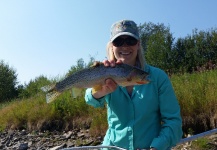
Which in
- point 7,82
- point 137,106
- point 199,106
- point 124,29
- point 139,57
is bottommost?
point 199,106

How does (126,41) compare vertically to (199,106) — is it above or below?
above

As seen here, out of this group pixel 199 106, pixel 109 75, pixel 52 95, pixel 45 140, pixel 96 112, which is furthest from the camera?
pixel 45 140

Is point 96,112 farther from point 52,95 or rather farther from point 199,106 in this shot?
point 52,95

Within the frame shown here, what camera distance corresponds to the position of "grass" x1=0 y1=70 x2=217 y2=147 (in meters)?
8.38

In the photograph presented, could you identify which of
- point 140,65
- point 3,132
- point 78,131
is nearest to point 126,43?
point 140,65

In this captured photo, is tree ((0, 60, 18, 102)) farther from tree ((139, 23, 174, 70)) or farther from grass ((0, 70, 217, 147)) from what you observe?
grass ((0, 70, 217, 147))

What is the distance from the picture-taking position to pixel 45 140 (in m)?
11.6

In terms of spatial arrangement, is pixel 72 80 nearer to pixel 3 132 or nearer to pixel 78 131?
pixel 78 131

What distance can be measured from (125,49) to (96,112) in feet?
26.6

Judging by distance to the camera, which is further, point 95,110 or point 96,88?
point 95,110

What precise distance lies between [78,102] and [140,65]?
30.6 feet

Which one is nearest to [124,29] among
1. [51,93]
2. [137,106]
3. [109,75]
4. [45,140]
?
[109,75]

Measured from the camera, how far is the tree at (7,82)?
33.5 metres

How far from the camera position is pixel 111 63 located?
8.62ft
